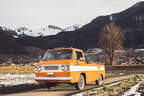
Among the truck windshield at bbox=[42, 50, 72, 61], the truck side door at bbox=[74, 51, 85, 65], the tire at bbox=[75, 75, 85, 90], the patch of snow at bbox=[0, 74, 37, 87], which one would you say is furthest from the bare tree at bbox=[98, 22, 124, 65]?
the truck windshield at bbox=[42, 50, 72, 61]

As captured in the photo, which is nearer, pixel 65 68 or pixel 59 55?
pixel 65 68

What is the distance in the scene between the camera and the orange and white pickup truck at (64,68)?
12.0 metres

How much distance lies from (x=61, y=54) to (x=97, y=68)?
11.4ft

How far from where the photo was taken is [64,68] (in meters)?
12.0

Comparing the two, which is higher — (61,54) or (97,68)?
(61,54)

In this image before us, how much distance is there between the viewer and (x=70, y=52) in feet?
43.4

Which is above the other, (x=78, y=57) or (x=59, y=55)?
(x=59, y=55)

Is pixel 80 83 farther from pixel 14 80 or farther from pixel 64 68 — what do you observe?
pixel 14 80

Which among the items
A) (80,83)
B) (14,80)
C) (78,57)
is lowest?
(14,80)

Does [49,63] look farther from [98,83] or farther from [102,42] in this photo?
[102,42]

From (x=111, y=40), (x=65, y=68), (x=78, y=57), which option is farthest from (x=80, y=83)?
(x=111, y=40)

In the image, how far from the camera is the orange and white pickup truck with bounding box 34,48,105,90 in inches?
471

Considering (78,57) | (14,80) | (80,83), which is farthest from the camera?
(14,80)

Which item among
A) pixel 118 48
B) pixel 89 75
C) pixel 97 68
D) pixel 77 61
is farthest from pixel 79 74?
pixel 118 48
